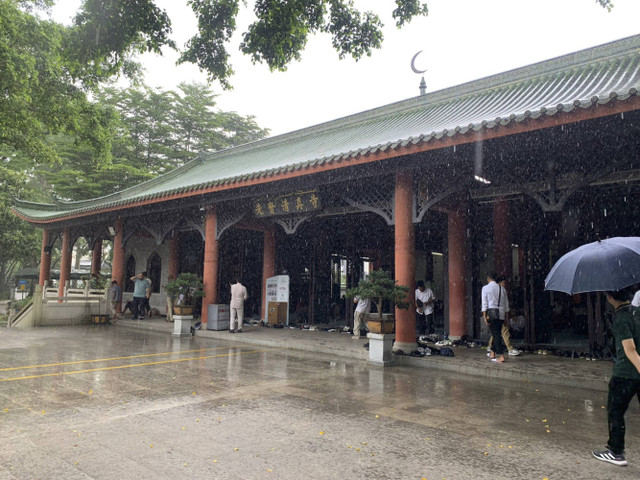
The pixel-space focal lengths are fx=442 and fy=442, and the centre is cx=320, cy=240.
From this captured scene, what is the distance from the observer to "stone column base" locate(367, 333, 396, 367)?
25.4 ft

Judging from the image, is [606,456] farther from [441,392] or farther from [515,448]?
[441,392]

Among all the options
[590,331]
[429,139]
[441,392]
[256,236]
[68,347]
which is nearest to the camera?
[441,392]

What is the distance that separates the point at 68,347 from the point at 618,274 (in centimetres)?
979

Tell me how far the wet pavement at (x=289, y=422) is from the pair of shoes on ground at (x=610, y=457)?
0.06 metres

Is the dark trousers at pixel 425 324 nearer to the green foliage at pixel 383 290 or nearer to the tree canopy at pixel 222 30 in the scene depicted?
the green foliage at pixel 383 290

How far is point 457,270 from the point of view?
10.4 metres

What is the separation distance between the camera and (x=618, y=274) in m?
3.40

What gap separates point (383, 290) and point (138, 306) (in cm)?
1056

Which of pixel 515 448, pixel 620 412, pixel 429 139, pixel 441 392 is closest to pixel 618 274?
pixel 620 412

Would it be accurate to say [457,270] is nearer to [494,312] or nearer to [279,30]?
[494,312]

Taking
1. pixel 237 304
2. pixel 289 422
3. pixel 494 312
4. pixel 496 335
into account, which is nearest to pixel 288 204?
pixel 237 304

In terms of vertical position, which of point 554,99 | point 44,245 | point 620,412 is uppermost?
point 554,99

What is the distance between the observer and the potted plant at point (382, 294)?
782cm

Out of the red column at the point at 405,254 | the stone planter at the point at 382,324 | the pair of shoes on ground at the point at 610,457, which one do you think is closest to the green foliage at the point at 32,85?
the red column at the point at 405,254
